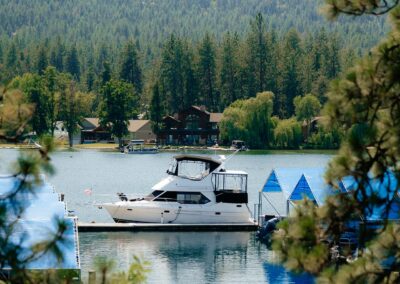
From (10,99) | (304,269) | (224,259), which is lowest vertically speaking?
(224,259)

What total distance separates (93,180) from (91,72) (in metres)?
85.5

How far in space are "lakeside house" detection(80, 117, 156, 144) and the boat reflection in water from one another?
7709 centimetres

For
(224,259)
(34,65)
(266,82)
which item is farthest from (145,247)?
(34,65)

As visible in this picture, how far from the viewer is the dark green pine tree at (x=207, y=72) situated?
118m

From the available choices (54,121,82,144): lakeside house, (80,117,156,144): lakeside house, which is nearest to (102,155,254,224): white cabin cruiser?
(54,121,82,144): lakeside house

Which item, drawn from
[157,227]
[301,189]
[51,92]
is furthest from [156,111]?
[301,189]

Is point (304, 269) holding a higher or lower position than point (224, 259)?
higher

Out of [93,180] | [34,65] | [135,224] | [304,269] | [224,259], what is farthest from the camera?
[34,65]

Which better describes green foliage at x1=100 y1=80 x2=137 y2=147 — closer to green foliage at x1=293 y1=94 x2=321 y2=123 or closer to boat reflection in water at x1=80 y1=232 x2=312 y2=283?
green foliage at x1=293 y1=94 x2=321 y2=123

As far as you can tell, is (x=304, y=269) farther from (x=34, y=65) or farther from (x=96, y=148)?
(x=34, y=65)

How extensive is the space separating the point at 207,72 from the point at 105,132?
530 inches

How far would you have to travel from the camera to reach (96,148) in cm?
10456

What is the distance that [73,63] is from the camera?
543 feet

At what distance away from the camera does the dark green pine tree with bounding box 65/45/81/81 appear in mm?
164125
